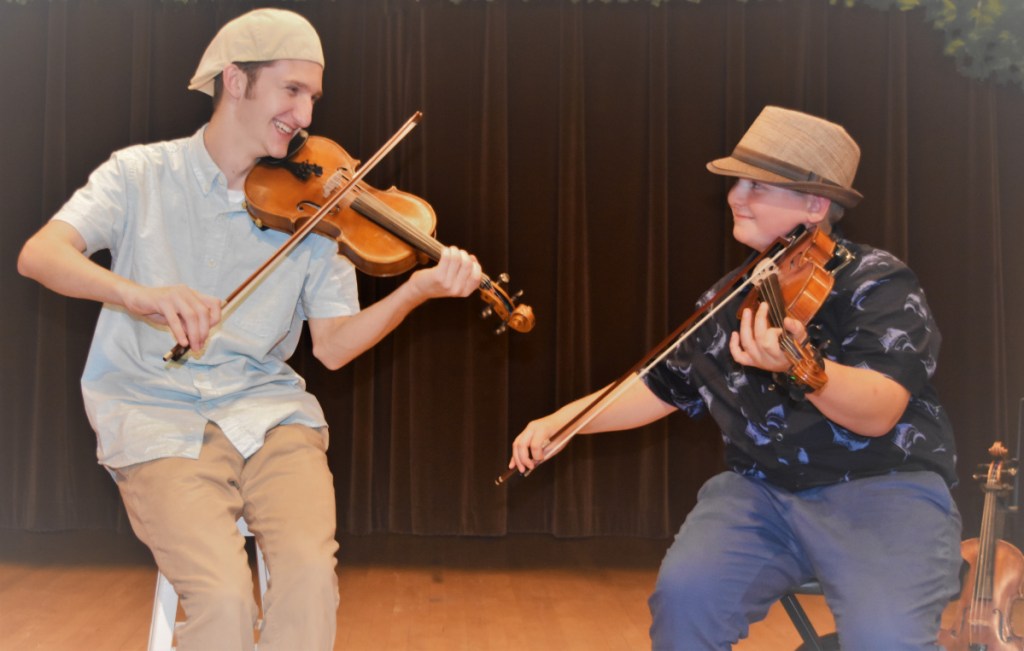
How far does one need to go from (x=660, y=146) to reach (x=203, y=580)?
2.84 m

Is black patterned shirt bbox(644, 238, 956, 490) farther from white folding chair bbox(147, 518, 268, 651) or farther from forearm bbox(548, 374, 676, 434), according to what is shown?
white folding chair bbox(147, 518, 268, 651)

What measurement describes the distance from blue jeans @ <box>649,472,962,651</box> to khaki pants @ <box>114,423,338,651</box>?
0.65 meters

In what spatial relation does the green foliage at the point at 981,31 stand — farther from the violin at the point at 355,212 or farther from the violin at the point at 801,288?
the violin at the point at 355,212

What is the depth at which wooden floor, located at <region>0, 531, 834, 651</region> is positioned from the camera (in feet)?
10.3

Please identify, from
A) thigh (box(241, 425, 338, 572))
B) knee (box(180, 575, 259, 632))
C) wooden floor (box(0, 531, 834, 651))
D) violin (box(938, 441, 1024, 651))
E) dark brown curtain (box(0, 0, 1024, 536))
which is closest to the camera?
knee (box(180, 575, 259, 632))

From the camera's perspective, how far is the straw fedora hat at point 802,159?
203 centimetres

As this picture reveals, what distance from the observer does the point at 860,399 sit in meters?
1.78

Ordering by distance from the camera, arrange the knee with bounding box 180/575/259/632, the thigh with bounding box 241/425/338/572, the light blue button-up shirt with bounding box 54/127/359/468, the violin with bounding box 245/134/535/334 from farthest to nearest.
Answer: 1. the violin with bounding box 245/134/535/334
2. the light blue button-up shirt with bounding box 54/127/359/468
3. the thigh with bounding box 241/425/338/572
4. the knee with bounding box 180/575/259/632

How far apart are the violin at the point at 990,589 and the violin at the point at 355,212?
118 centimetres

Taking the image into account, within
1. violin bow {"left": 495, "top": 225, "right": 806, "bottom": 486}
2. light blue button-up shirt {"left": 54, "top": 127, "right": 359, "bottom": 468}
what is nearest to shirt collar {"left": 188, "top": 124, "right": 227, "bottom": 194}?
light blue button-up shirt {"left": 54, "top": 127, "right": 359, "bottom": 468}

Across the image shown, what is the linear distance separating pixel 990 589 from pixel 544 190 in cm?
231

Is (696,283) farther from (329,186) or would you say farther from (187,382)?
(187,382)

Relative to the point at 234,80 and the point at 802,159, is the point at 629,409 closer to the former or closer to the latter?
the point at 802,159

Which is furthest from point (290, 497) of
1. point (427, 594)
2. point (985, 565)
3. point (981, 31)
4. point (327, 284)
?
point (981, 31)
